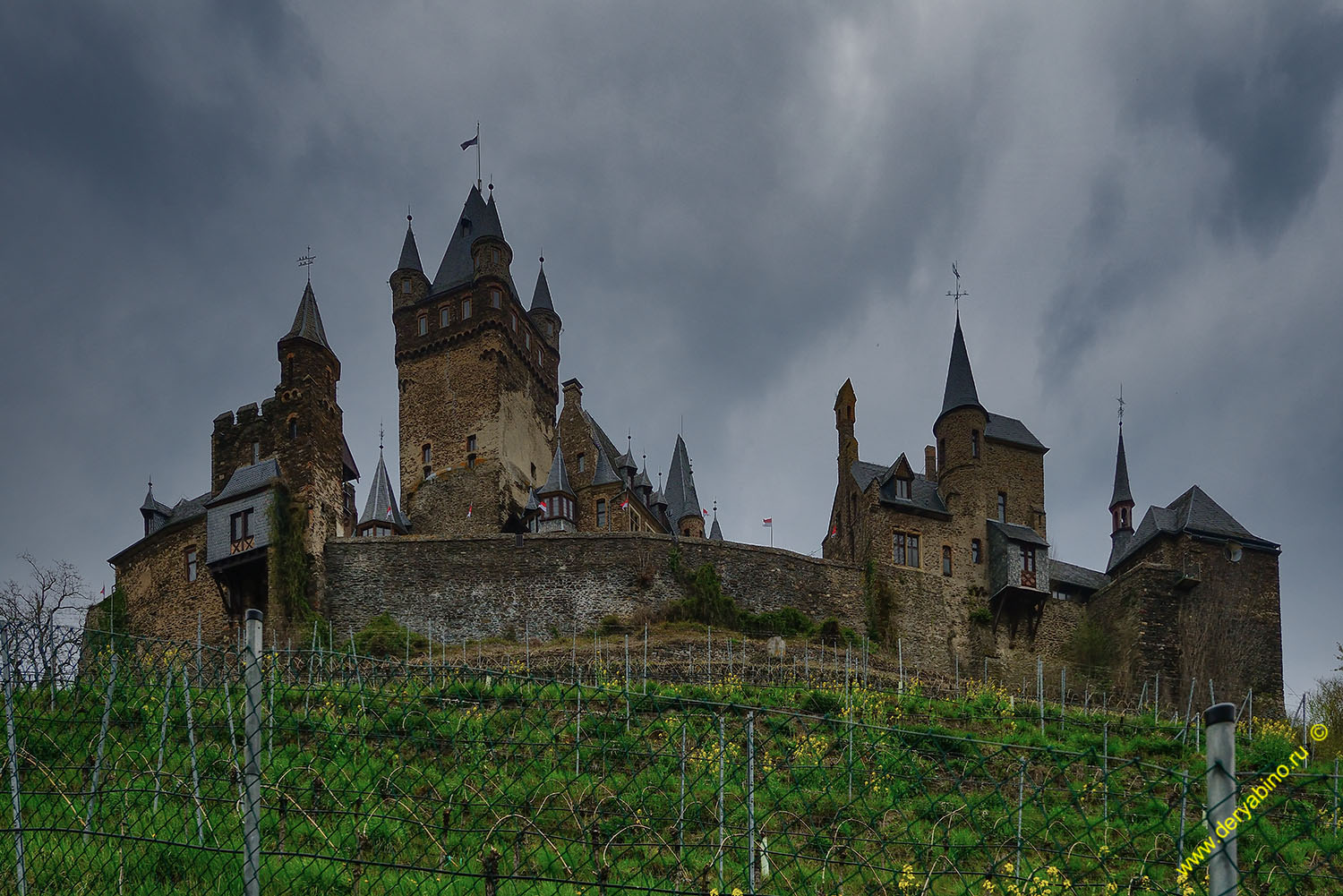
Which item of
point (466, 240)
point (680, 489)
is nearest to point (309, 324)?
point (466, 240)

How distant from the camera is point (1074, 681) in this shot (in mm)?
33812

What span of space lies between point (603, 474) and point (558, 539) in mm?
8241

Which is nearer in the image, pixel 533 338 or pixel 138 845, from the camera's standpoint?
pixel 138 845

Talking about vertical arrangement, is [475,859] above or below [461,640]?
below

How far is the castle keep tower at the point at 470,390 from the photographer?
3816 centimetres

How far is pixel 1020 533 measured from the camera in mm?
35906

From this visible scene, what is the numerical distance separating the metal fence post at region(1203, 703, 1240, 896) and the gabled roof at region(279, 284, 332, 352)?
3052 centimetres

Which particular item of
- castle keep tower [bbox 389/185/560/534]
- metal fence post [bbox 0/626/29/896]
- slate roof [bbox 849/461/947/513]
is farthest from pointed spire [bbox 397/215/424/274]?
metal fence post [bbox 0/626/29/896]

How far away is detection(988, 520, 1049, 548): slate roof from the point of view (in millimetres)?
35594

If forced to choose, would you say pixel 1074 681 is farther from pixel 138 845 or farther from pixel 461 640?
pixel 138 845

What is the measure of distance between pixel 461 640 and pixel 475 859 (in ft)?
66.3

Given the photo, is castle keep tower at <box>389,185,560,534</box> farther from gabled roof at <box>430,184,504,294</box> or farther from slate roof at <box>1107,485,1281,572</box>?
slate roof at <box>1107,485,1281,572</box>

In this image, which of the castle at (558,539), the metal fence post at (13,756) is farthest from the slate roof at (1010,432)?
the metal fence post at (13,756)

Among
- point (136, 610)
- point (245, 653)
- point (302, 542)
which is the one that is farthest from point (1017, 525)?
point (245, 653)
